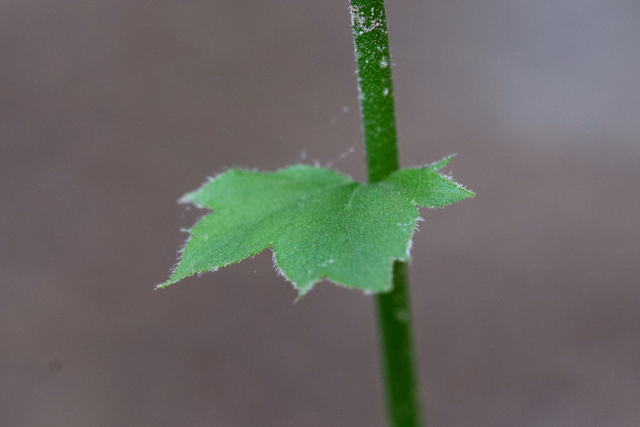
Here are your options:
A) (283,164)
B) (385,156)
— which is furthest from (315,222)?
(283,164)

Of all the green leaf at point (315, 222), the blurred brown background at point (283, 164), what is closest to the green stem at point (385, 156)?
the green leaf at point (315, 222)

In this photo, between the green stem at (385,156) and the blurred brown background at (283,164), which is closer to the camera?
the green stem at (385,156)

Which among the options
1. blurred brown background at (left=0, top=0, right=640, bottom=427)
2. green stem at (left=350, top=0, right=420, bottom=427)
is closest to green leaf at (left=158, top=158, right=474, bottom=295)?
green stem at (left=350, top=0, right=420, bottom=427)

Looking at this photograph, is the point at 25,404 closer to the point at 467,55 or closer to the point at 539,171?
the point at 539,171

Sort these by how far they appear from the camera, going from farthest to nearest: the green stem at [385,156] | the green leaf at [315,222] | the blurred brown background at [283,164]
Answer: the blurred brown background at [283,164], the green stem at [385,156], the green leaf at [315,222]

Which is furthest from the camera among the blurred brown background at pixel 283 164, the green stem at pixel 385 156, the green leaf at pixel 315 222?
the blurred brown background at pixel 283 164

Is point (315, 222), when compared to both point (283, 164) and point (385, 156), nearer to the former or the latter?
point (385, 156)

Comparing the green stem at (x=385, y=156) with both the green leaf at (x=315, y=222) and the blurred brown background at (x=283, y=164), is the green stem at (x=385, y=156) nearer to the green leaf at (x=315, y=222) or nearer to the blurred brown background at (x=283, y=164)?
the green leaf at (x=315, y=222)

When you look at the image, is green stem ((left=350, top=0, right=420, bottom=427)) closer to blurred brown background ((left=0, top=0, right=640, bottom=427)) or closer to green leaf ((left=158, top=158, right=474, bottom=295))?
green leaf ((left=158, top=158, right=474, bottom=295))
